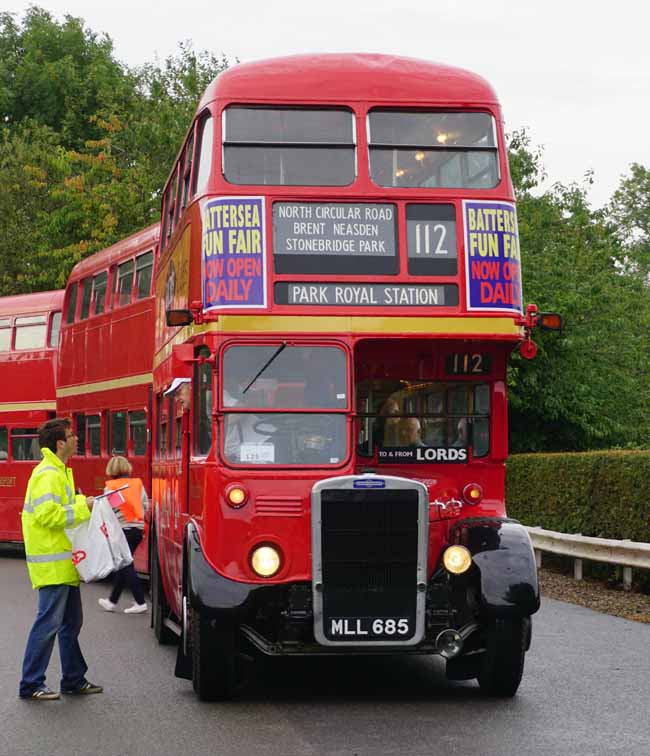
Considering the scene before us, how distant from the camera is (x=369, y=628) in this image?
9.98m

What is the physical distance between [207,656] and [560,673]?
9.71 ft

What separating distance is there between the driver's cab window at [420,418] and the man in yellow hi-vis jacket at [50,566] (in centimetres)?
211

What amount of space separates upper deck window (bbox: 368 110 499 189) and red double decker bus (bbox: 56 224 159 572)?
8.75m

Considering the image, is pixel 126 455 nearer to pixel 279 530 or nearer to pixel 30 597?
pixel 30 597

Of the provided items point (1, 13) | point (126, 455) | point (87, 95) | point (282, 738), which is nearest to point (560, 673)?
point (282, 738)

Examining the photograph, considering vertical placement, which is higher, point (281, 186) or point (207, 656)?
point (281, 186)

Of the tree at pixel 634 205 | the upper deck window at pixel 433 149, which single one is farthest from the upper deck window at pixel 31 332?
the tree at pixel 634 205

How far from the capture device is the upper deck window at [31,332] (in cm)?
2741

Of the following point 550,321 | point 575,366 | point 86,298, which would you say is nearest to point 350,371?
Answer: point 550,321

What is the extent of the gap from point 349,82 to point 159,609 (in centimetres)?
549

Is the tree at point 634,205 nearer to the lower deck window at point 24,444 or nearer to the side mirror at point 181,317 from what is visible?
the lower deck window at point 24,444

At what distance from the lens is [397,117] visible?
1107cm

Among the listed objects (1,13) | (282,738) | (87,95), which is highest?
(1,13)

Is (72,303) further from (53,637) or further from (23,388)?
(53,637)
